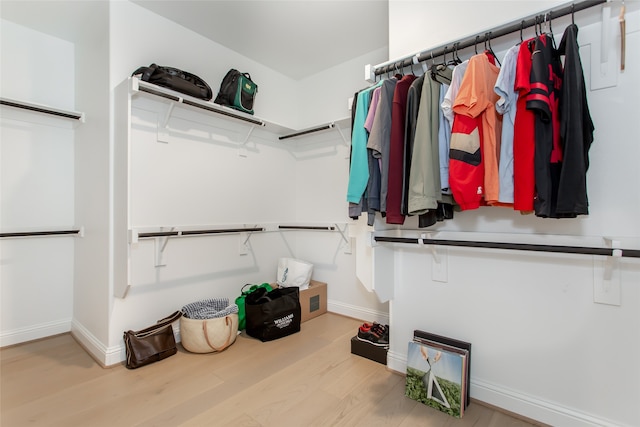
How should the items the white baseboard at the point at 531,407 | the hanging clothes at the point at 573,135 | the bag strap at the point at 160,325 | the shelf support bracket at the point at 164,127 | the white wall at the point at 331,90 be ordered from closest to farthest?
the hanging clothes at the point at 573,135 → the white baseboard at the point at 531,407 → the bag strap at the point at 160,325 → the shelf support bracket at the point at 164,127 → the white wall at the point at 331,90

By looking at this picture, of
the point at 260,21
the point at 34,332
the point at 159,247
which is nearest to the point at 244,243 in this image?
the point at 159,247

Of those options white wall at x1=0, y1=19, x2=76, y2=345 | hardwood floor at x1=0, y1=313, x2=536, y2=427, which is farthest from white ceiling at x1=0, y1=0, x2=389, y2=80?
hardwood floor at x1=0, y1=313, x2=536, y2=427

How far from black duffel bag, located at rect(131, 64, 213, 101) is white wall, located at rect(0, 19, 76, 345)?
1.03 meters

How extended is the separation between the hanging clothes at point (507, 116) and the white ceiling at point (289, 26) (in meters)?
1.36

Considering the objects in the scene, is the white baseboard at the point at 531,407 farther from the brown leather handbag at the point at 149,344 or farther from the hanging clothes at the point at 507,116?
the brown leather handbag at the point at 149,344

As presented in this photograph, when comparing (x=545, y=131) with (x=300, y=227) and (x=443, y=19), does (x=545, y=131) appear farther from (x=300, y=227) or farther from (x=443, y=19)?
(x=300, y=227)

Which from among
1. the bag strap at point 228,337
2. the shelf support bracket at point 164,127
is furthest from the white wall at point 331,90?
the bag strap at point 228,337

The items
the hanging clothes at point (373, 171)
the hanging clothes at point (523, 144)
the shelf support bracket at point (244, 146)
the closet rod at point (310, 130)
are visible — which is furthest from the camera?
the shelf support bracket at point (244, 146)

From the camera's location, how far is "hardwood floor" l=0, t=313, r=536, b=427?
157 centimetres

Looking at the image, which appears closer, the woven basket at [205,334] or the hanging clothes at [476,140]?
the hanging clothes at [476,140]

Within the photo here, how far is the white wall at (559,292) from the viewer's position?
133 cm

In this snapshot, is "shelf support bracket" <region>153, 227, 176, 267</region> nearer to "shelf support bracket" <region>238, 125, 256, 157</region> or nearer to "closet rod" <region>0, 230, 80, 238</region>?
"closet rod" <region>0, 230, 80, 238</region>

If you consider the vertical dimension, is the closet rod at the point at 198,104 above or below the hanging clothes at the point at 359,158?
above

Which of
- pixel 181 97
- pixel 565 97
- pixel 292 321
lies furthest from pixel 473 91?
pixel 292 321
